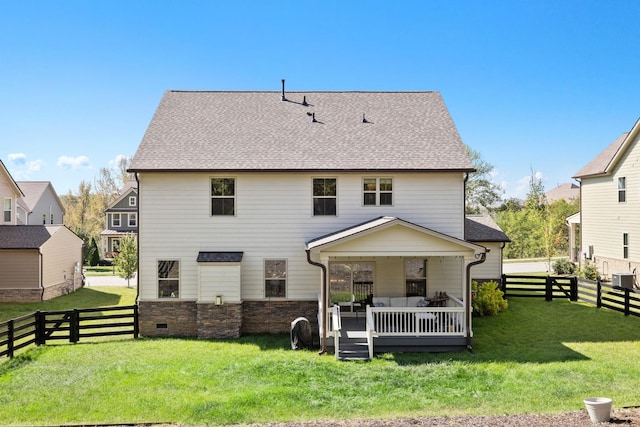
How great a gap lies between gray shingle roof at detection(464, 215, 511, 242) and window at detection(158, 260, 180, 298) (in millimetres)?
11289

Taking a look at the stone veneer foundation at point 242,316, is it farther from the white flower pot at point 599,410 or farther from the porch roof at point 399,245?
the white flower pot at point 599,410

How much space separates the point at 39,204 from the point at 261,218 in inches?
1362

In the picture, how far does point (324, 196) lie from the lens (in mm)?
16234

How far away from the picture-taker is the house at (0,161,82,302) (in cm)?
2355

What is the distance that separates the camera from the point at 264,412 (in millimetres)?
9016

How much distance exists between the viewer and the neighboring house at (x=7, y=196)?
27203 mm

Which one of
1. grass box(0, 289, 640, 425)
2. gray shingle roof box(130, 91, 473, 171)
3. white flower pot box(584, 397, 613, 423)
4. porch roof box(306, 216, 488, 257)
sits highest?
gray shingle roof box(130, 91, 473, 171)

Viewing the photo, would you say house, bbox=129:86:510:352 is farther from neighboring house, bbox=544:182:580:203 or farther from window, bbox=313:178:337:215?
neighboring house, bbox=544:182:580:203

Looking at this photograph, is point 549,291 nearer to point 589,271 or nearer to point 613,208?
point 589,271

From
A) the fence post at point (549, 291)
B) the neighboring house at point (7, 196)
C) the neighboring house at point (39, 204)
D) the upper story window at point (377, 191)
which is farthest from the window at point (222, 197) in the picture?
the neighboring house at point (39, 204)

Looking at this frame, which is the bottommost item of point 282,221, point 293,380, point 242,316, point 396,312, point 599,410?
point 293,380

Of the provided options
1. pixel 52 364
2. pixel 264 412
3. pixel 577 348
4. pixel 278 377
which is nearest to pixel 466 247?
pixel 577 348

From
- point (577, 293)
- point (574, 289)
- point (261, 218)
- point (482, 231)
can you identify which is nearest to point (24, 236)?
point (261, 218)

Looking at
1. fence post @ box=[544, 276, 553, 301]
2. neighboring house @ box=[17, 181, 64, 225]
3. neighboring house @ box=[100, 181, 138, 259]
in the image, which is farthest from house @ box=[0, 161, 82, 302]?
fence post @ box=[544, 276, 553, 301]
